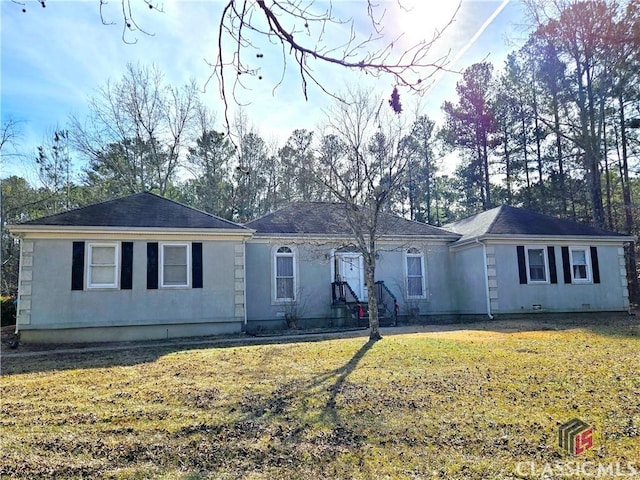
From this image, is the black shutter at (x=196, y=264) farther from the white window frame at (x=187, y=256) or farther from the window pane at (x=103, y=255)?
the window pane at (x=103, y=255)

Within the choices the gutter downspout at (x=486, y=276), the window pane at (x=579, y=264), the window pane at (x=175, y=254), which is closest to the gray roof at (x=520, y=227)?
the gutter downspout at (x=486, y=276)

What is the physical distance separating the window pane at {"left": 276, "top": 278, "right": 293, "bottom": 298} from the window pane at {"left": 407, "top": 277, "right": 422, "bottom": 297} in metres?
4.65

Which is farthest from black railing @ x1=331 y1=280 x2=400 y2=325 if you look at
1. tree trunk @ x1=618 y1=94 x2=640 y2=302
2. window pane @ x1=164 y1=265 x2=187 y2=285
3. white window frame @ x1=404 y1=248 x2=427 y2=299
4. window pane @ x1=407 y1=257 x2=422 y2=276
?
tree trunk @ x1=618 y1=94 x2=640 y2=302

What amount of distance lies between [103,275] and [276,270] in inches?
213

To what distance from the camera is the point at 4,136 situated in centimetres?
2112

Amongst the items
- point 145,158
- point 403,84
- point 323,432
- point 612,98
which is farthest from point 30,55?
point 612,98

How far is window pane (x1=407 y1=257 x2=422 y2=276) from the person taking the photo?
17.1 metres

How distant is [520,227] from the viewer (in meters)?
16.7

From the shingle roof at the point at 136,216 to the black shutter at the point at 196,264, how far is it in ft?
2.10

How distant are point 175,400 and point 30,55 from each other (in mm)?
4094

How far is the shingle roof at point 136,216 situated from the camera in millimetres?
12791

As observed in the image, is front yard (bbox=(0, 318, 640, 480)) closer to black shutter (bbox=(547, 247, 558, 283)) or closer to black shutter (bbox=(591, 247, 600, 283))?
black shutter (bbox=(547, 247, 558, 283))

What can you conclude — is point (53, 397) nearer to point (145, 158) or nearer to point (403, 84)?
point (403, 84)

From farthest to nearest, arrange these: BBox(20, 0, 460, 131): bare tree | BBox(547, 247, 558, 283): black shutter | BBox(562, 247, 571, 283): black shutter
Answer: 1. BBox(562, 247, 571, 283): black shutter
2. BBox(547, 247, 558, 283): black shutter
3. BBox(20, 0, 460, 131): bare tree
